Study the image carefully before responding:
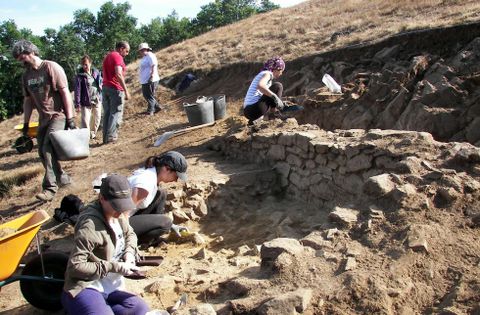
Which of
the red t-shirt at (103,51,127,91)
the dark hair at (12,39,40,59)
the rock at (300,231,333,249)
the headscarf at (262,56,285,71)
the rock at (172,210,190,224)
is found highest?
the dark hair at (12,39,40,59)

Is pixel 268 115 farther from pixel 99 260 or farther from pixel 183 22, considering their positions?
pixel 183 22

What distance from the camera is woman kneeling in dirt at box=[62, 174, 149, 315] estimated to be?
2.82m

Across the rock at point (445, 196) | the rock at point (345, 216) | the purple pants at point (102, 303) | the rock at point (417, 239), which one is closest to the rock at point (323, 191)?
the rock at point (345, 216)

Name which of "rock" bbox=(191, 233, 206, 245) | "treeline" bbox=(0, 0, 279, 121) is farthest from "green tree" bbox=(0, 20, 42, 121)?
"rock" bbox=(191, 233, 206, 245)

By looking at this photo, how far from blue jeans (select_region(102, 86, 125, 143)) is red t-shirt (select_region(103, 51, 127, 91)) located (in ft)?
0.26

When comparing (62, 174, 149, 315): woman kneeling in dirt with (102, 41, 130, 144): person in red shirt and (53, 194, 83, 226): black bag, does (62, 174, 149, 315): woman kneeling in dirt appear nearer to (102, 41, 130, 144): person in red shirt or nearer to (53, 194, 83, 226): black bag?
(53, 194, 83, 226): black bag

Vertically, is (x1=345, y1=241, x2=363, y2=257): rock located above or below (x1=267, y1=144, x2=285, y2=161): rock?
below

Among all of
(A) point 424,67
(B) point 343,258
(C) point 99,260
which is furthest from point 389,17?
(C) point 99,260

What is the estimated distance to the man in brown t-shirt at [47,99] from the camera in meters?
5.45

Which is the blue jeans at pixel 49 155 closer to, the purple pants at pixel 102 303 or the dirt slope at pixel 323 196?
the dirt slope at pixel 323 196

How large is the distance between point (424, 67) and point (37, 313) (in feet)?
21.2

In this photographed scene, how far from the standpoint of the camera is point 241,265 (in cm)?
407

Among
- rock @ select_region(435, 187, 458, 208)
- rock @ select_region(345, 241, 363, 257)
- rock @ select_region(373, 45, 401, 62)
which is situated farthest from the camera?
rock @ select_region(373, 45, 401, 62)

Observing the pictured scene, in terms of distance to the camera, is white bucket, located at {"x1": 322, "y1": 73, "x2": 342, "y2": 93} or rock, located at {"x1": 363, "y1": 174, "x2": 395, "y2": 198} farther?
white bucket, located at {"x1": 322, "y1": 73, "x2": 342, "y2": 93}
